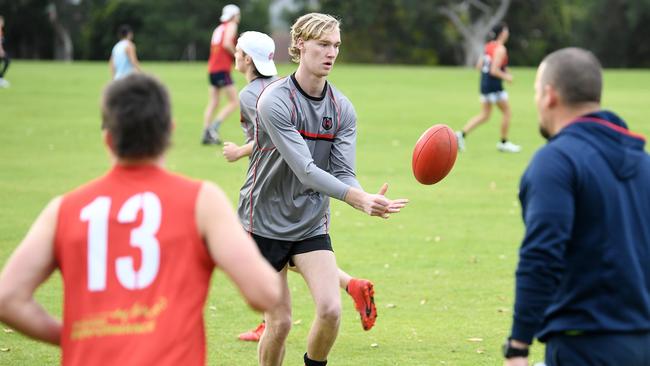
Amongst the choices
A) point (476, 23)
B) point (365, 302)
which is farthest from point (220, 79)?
point (476, 23)

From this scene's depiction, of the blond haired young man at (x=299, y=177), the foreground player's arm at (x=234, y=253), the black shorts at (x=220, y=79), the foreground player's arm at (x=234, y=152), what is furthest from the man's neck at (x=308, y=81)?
the black shorts at (x=220, y=79)

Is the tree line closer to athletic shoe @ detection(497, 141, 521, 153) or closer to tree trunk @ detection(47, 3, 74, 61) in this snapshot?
tree trunk @ detection(47, 3, 74, 61)

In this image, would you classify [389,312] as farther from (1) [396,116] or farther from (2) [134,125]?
(1) [396,116]

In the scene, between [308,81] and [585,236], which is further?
[308,81]

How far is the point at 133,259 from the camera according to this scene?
3.25 meters

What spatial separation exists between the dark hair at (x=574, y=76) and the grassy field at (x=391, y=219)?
11.8 feet

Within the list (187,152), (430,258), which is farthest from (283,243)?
(187,152)

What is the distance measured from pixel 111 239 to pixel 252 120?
4317mm

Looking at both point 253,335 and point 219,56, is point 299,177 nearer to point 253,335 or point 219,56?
point 253,335

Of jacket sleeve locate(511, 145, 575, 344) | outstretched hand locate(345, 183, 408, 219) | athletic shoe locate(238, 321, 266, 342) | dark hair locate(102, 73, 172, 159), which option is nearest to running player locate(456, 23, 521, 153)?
athletic shoe locate(238, 321, 266, 342)

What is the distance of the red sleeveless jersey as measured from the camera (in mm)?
3252

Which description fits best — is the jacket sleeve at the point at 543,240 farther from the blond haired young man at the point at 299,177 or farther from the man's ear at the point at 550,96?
the blond haired young man at the point at 299,177

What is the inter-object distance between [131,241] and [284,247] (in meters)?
2.96

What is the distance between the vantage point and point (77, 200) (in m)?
3.31
